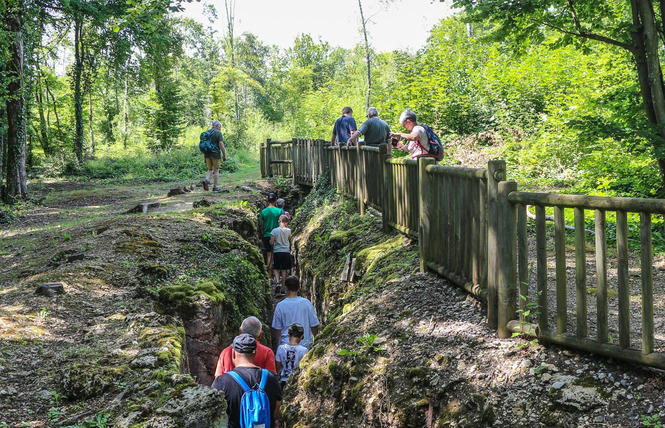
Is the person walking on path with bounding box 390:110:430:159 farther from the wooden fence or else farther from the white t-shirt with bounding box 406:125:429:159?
the wooden fence

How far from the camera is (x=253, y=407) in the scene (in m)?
4.44

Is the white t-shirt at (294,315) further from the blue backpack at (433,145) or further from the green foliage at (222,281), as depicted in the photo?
the blue backpack at (433,145)

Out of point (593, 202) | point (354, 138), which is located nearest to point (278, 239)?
point (354, 138)

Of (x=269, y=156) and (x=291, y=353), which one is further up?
(x=269, y=156)

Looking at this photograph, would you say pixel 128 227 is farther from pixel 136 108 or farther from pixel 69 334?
pixel 136 108

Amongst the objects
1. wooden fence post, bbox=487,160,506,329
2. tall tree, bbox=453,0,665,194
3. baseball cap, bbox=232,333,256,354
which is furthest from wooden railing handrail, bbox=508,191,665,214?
tall tree, bbox=453,0,665,194

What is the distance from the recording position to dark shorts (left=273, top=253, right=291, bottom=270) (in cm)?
1135

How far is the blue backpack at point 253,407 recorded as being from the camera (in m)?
4.40

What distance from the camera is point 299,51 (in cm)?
5509

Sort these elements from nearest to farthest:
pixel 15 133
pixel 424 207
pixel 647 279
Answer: pixel 647 279, pixel 424 207, pixel 15 133

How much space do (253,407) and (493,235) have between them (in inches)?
94.0

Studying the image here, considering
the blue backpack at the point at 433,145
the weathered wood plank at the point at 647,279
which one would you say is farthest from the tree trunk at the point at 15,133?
the weathered wood plank at the point at 647,279

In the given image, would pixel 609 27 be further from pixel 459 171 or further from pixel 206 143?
pixel 206 143

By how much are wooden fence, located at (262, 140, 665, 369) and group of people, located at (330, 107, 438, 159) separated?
→ 14.8 inches
